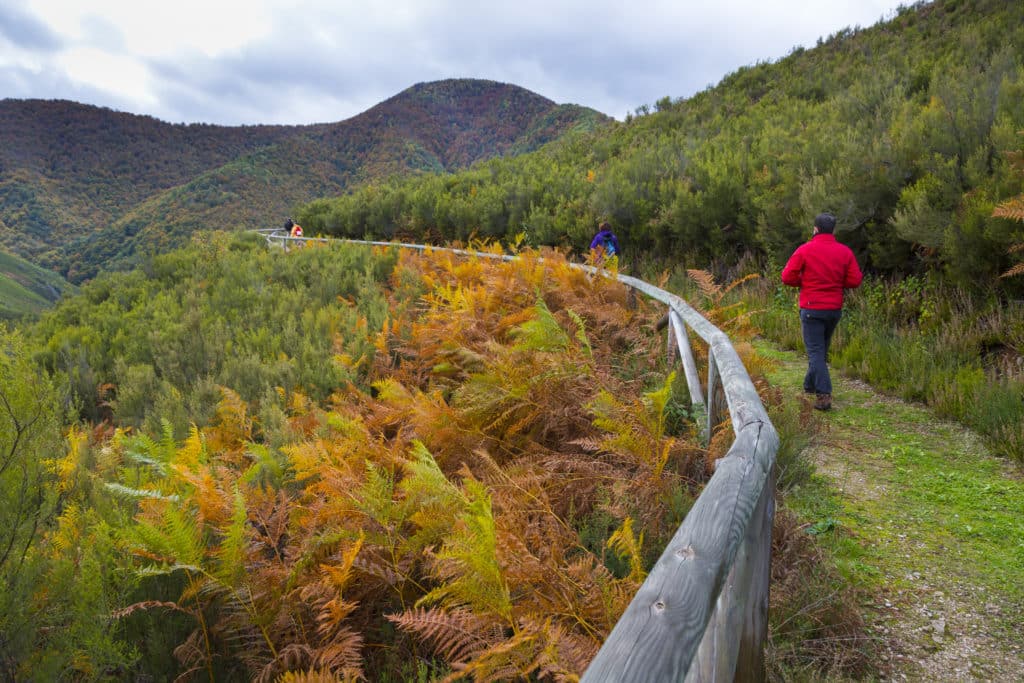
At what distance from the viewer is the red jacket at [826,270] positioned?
18.1 ft

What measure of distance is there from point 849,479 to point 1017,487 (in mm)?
1057

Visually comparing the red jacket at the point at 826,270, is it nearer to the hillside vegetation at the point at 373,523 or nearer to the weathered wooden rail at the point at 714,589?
the hillside vegetation at the point at 373,523

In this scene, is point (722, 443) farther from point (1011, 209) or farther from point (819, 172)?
point (819, 172)

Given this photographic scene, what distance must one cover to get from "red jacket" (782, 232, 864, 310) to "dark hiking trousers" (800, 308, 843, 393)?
0.26 feet

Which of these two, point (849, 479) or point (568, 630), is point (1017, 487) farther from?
point (568, 630)

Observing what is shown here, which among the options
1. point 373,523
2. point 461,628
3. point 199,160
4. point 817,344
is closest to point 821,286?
point 817,344

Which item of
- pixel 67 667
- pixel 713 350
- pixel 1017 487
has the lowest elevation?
pixel 1017 487

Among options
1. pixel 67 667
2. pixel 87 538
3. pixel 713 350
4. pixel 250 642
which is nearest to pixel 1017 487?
pixel 713 350

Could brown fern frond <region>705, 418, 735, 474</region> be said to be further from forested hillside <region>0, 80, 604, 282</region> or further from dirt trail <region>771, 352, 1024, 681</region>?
forested hillside <region>0, 80, 604, 282</region>

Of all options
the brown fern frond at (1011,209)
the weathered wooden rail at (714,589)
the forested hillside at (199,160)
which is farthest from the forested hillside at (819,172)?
the forested hillside at (199,160)

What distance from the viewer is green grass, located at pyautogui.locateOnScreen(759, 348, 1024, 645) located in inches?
116

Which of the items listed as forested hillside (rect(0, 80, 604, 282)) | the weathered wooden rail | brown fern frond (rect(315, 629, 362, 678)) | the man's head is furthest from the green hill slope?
the weathered wooden rail

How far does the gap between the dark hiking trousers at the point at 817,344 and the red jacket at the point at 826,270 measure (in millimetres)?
81

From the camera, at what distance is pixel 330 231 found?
25.8m
